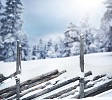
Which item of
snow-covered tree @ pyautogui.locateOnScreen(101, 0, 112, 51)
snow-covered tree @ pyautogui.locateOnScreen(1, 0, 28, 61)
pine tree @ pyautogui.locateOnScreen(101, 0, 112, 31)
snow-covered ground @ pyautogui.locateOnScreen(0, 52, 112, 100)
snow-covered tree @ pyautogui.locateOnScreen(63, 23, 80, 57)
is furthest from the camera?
snow-covered tree @ pyautogui.locateOnScreen(63, 23, 80, 57)

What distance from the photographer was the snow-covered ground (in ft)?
26.2

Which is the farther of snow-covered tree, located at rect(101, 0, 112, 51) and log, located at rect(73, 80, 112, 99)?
snow-covered tree, located at rect(101, 0, 112, 51)

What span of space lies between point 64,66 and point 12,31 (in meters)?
4.45

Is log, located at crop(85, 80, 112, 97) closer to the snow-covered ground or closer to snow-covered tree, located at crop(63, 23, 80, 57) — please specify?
the snow-covered ground

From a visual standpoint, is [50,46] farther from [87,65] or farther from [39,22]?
[87,65]

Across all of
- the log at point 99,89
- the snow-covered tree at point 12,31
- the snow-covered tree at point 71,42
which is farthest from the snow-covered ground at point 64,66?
the snow-covered tree at point 71,42

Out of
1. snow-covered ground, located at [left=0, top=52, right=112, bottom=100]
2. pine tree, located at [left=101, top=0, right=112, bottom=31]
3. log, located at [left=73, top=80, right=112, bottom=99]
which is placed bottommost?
log, located at [left=73, top=80, right=112, bottom=99]

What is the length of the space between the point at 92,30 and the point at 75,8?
154 cm

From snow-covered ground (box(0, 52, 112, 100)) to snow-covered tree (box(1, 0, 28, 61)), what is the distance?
1121 millimetres

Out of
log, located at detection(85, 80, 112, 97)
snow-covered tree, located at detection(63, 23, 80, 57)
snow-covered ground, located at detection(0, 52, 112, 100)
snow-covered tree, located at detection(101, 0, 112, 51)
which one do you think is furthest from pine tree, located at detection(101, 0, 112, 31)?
log, located at detection(85, 80, 112, 97)

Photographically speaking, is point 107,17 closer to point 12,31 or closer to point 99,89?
point 12,31

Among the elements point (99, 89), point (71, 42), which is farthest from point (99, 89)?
point (71, 42)

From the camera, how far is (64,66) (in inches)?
330

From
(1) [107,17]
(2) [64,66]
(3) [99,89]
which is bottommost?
(3) [99,89]
